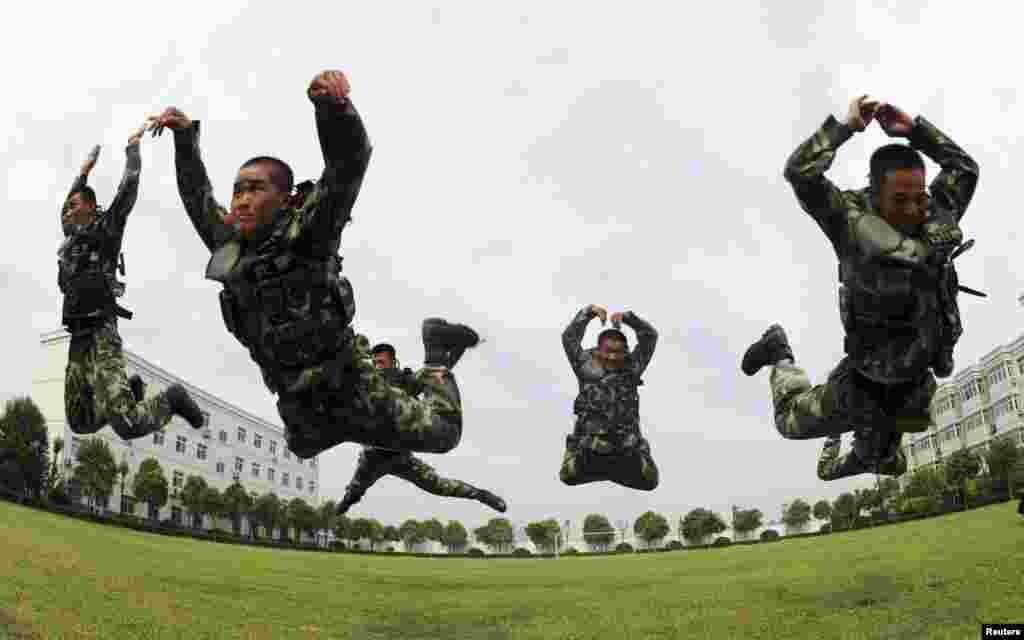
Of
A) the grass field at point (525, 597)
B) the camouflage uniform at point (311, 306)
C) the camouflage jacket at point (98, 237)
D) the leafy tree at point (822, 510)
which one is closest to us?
the camouflage uniform at point (311, 306)

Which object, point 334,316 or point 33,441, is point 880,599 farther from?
point 33,441

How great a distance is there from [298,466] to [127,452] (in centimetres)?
3125

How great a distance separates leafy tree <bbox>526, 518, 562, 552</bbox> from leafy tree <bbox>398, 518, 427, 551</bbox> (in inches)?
612

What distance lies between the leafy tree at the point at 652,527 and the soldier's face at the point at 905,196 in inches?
3245

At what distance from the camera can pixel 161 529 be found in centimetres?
4766

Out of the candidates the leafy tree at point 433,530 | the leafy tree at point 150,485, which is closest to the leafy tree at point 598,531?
the leafy tree at point 433,530

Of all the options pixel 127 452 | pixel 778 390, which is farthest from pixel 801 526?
pixel 778 390

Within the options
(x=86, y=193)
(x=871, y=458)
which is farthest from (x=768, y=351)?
(x=86, y=193)

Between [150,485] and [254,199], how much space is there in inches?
2492

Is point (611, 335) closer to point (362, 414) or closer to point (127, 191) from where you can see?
point (362, 414)

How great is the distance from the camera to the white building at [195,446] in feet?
199

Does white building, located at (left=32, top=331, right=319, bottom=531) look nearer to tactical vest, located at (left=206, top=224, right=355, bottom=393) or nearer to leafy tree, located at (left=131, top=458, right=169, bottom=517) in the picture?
leafy tree, located at (left=131, top=458, right=169, bottom=517)

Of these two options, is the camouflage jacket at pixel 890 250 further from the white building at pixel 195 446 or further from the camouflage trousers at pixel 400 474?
the white building at pixel 195 446

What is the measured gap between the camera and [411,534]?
97.1 m
